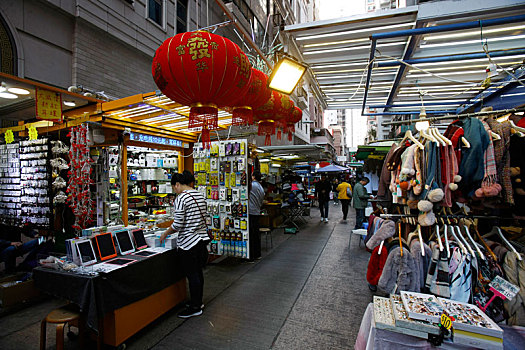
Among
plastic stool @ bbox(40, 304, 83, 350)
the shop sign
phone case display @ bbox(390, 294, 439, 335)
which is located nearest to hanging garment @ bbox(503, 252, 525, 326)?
phone case display @ bbox(390, 294, 439, 335)

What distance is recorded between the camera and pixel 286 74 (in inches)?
167

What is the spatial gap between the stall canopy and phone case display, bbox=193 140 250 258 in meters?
2.69

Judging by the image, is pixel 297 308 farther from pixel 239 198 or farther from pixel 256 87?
pixel 256 87

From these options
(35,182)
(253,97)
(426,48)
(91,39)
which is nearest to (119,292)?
(253,97)

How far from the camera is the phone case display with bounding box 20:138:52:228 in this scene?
18.8 feet

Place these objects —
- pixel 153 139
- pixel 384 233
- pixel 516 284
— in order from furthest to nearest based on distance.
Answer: pixel 153 139 < pixel 384 233 < pixel 516 284

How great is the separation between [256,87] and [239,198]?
3104mm

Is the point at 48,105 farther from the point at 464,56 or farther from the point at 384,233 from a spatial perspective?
the point at 464,56

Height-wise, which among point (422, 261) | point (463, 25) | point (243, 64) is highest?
point (463, 25)

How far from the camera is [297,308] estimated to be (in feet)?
13.7

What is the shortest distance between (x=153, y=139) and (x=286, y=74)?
4.18 meters

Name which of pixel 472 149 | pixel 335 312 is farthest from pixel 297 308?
pixel 472 149

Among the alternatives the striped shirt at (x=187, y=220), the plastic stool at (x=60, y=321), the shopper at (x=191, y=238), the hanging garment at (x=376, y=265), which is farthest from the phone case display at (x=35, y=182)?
the hanging garment at (x=376, y=265)

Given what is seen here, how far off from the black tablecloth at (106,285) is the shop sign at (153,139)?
3.58 m
